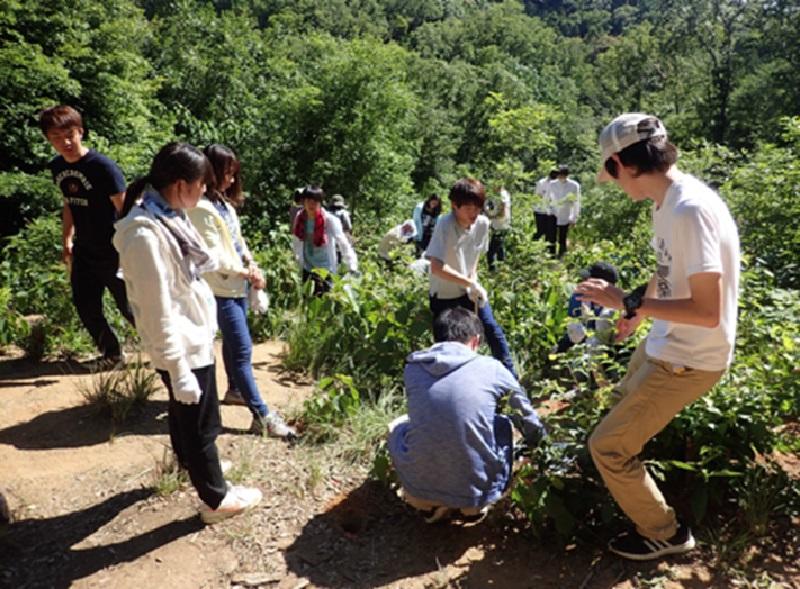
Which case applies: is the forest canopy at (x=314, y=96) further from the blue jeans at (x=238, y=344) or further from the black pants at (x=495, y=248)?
the blue jeans at (x=238, y=344)

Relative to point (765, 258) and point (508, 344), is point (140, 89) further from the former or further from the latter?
point (765, 258)

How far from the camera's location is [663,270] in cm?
216

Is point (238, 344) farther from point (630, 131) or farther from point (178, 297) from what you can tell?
point (630, 131)

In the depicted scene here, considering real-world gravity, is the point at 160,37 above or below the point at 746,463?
above

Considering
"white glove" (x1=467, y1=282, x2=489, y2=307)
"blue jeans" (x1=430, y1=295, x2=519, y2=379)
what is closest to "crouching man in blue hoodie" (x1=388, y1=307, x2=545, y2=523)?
"white glove" (x1=467, y1=282, x2=489, y2=307)

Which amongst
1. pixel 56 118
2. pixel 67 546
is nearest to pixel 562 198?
pixel 56 118

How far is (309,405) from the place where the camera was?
353 cm

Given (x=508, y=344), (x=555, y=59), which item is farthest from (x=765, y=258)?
(x=555, y=59)

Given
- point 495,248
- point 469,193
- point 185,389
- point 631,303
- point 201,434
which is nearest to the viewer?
point 631,303

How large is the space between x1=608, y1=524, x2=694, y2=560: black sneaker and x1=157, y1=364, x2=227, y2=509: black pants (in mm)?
1638

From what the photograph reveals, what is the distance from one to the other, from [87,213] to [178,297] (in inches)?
74.8

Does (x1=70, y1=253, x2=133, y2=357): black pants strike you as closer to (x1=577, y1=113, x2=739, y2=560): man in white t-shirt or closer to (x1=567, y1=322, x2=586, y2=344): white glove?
(x1=567, y1=322, x2=586, y2=344): white glove

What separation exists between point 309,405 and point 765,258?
12.6 feet

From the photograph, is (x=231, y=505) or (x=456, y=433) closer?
(x=456, y=433)
